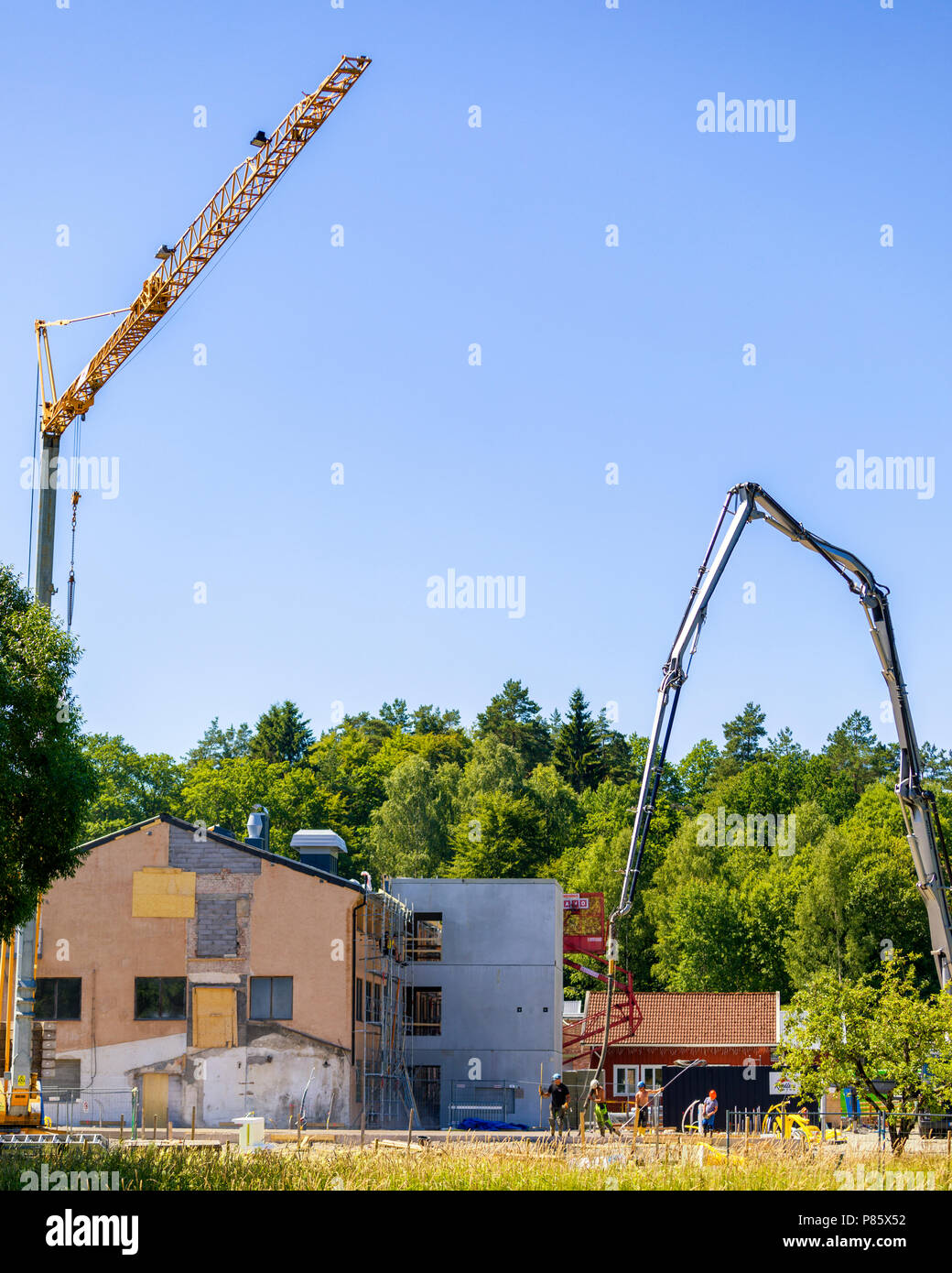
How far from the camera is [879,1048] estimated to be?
28625 millimetres

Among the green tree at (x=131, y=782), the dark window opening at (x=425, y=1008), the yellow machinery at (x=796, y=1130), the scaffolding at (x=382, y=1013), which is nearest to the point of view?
the yellow machinery at (x=796, y=1130)

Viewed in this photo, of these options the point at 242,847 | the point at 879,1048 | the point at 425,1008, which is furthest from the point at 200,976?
the point at 879,1048

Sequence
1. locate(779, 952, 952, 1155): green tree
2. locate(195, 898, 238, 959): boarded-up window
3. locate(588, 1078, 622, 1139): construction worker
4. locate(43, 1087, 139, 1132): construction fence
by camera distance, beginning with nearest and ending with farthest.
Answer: locate(779, 952, 952, 1155): green tree → locate(588, 1078, 622, 1139): construction worker → locate(43, 1087, 139, 1132): construction fence → locate(195, 898, 238, 959): boarded-up window

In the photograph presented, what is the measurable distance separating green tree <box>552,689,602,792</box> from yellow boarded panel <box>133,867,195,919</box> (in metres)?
87.4

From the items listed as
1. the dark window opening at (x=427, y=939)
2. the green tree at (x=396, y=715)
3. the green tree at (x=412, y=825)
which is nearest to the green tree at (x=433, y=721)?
the green tree at (x=396, y=715)

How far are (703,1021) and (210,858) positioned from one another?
2664cm

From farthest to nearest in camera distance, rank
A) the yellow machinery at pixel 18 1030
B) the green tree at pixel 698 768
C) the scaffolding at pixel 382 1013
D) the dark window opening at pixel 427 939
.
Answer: the green tree at pixel 698 768
the dark window opening at pixel 427 939
the scaffolding at pixel 382 1013
the yellow machinery at pixel 18 1030

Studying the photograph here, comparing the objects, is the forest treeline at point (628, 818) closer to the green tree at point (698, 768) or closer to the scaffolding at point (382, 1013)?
the green tree at point (698, 768)

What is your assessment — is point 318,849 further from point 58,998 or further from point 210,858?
point 58,998

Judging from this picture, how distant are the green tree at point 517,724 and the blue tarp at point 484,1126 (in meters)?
85.2

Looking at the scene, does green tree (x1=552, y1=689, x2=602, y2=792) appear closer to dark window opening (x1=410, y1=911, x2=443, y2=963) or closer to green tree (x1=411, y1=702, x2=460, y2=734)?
green tree (x1=411, y1=702, x2=460, y2=734)

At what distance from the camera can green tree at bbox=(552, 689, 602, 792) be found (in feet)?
438

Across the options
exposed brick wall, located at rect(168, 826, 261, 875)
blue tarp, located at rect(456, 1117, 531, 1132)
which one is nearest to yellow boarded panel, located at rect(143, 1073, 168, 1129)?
exposed brick wall, located at rect(168, 826, 261, 875)

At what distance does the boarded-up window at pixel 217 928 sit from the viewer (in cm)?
4728
